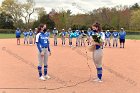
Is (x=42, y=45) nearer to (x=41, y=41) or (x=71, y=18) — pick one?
(x=41, y=41)

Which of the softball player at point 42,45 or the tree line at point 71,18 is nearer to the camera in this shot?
the softball player at point 42,45

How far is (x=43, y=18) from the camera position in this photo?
87562 mm

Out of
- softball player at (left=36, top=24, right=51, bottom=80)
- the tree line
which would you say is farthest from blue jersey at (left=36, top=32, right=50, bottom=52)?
the tree line

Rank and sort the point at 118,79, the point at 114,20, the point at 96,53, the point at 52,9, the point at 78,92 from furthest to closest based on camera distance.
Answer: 1. the point at 52,9
2. the point at 114,20
3. the point at 118,79
4. the point at 96,53
5. the point at 78,92

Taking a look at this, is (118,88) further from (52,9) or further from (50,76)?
(52,9)

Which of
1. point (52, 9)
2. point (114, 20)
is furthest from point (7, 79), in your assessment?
point (52, 9)

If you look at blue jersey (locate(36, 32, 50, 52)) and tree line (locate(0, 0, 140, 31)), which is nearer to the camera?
blue jersey (locate(36, 32, 50, 52))

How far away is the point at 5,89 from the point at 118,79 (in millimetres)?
4251

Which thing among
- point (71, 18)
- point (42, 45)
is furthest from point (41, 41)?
point (71, 18)

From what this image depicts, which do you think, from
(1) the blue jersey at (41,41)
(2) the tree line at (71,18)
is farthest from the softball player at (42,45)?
(2) the tree line at (71,18)

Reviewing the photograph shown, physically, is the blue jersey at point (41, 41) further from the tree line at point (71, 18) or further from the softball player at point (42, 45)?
the tree line at point (71, 18)

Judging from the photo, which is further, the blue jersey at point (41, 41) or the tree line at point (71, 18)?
the tree line at point (71, 18)

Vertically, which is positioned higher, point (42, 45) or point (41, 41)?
point (41, 41)

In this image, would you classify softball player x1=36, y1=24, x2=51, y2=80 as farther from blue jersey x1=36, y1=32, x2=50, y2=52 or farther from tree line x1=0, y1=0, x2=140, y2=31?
tree line x1=0, y1=0, x2=140, y2=31
